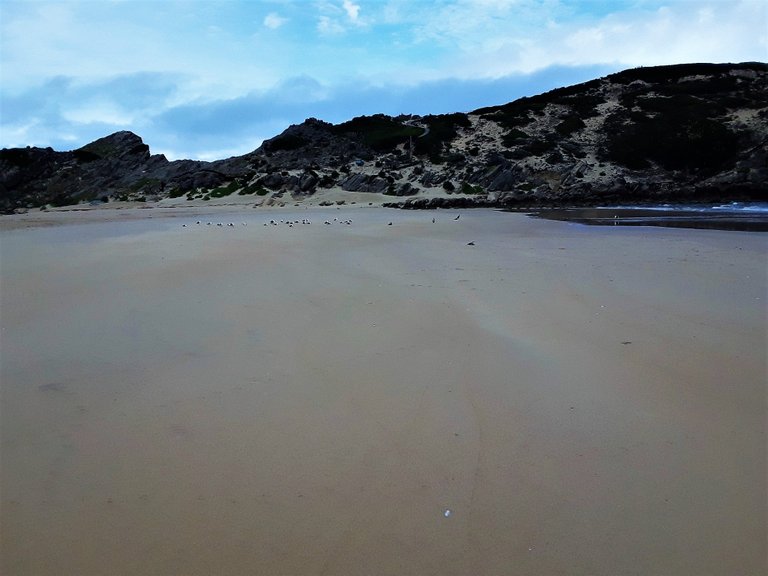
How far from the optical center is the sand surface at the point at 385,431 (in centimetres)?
171

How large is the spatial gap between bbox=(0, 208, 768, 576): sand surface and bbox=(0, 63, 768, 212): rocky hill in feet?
59.8

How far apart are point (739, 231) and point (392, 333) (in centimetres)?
981

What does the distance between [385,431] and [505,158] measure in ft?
104

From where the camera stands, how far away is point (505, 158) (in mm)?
31781

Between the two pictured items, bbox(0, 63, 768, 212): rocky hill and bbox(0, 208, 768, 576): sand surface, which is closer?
bbox(0, 208, 768, 576): sand surface

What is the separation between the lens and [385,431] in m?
2.41

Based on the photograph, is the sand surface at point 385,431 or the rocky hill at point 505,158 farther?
the rocky hill at point 505,158

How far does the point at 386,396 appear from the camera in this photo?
9.05 feet

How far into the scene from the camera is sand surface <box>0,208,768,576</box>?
67.3 inches

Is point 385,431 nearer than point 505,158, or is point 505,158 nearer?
point 385,431

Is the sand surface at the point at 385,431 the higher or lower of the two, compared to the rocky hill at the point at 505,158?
lower

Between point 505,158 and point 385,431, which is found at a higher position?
point 505,158

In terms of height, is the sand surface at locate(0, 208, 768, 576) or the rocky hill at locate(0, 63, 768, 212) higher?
the rocky hill at locate(0, 63, 768, 212)

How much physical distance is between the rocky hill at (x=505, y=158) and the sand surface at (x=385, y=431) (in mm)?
18213
